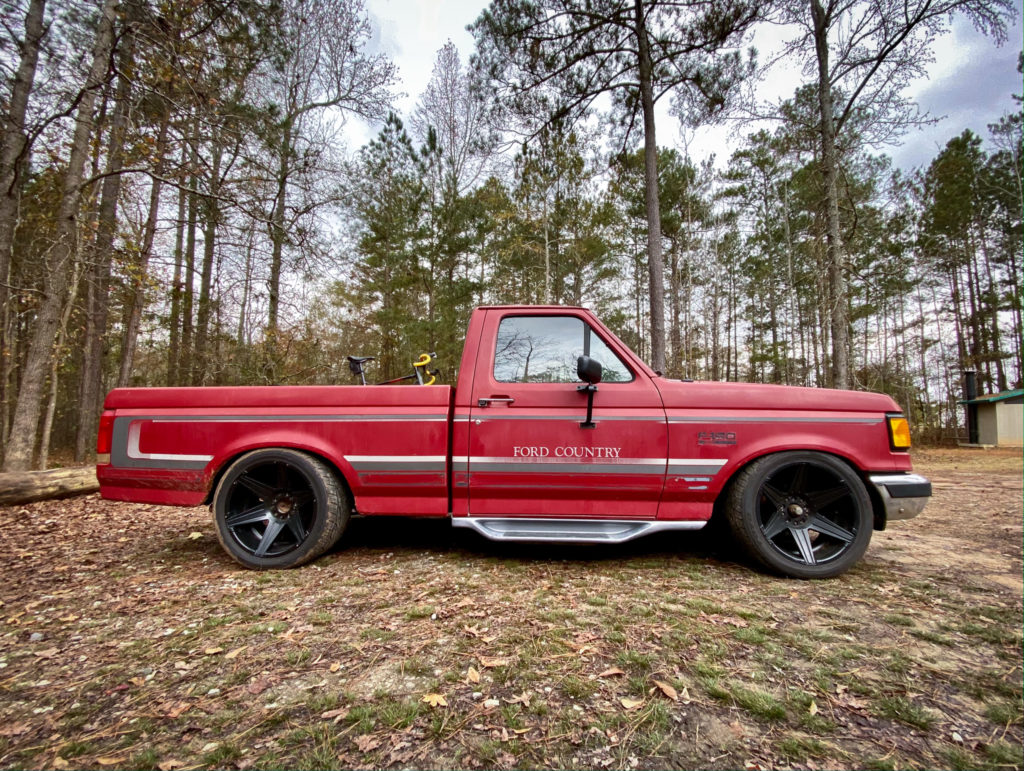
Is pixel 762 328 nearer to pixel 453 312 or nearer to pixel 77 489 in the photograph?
pixel 453 312

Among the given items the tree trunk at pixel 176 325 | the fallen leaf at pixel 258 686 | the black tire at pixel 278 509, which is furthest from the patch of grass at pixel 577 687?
the tree trunk at pixel 176 325

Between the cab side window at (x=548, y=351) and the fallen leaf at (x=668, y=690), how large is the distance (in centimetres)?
170

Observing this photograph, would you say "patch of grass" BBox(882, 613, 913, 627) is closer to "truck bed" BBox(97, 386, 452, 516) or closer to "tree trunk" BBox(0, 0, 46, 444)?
"truck bed" BBox(97, 386, 452, 516)

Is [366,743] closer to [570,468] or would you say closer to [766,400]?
[570,468]

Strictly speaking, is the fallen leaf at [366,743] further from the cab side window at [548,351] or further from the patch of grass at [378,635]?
the cab side window at [548,351]

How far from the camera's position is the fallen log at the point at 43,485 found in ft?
14.9

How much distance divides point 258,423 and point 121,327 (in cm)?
1694

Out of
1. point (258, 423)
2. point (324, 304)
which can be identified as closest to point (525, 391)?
point (258, 423)

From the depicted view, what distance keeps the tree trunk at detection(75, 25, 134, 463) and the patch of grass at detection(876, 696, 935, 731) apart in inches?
342

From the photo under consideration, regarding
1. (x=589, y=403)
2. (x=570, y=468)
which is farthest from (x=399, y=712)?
(x=589, y=403)

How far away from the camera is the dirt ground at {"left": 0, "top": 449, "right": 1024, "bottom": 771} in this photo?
121cm

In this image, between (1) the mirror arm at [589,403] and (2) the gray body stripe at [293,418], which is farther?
(2) the gray body stripe at [293,418]

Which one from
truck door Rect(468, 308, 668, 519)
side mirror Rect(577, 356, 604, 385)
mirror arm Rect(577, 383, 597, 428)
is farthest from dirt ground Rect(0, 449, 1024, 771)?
side mirror Rect(577, 356, 604, 385)

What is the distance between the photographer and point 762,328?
2338 centimetres
